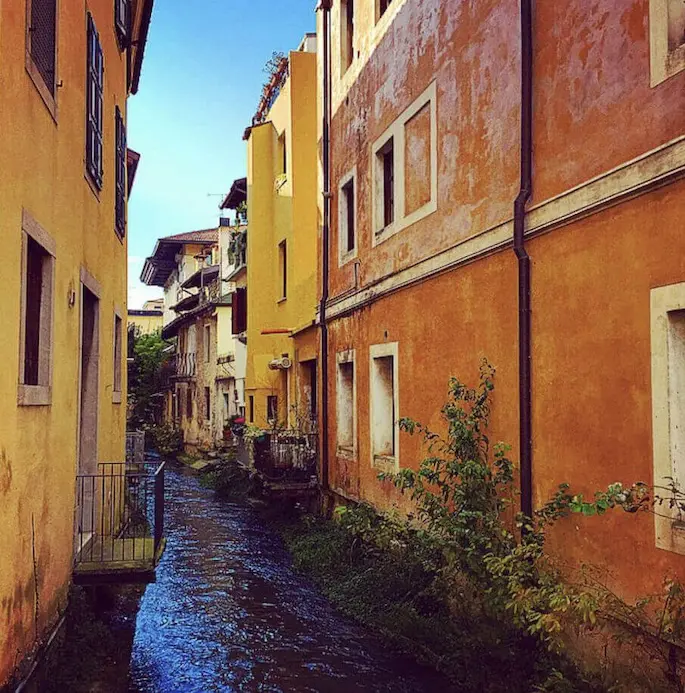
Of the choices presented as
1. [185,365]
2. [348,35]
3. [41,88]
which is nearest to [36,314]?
[41,88]

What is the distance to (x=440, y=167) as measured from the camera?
9.30 metres

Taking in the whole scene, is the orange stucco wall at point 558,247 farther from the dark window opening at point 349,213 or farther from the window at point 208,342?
the window at point 208,342

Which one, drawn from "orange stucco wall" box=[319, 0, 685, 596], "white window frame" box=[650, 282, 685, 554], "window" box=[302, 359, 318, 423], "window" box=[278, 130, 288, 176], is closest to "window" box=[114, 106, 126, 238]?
"orange stucco wall" box=[319, 0, 685, 596]

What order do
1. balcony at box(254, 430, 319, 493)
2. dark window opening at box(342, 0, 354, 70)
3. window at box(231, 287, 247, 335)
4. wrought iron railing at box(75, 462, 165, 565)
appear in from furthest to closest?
window at box(231, 287, 247, 335)
balcony at box(254, 430, 319, 493)
dark window opening at box(342, 0, 354, 70)
wrought iron railing at box(75, 462, 165, 565)

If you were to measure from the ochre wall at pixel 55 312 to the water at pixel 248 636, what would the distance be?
175 cm

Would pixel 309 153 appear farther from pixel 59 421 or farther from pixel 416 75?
pixel 59 421

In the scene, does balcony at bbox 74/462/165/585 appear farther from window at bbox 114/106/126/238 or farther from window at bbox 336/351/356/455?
window at bbox 336/351/356/455

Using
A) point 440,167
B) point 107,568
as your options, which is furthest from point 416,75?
point 107,568

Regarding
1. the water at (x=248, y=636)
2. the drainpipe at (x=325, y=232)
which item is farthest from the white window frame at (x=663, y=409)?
the drainpipe at (x=325, y=232)

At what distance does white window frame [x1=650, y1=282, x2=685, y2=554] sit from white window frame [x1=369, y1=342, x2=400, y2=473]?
5122 mm

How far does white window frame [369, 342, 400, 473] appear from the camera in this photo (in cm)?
1056

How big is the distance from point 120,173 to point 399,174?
164 inches

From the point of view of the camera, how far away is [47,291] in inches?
253

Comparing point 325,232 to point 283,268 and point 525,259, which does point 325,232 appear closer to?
point 283,268
